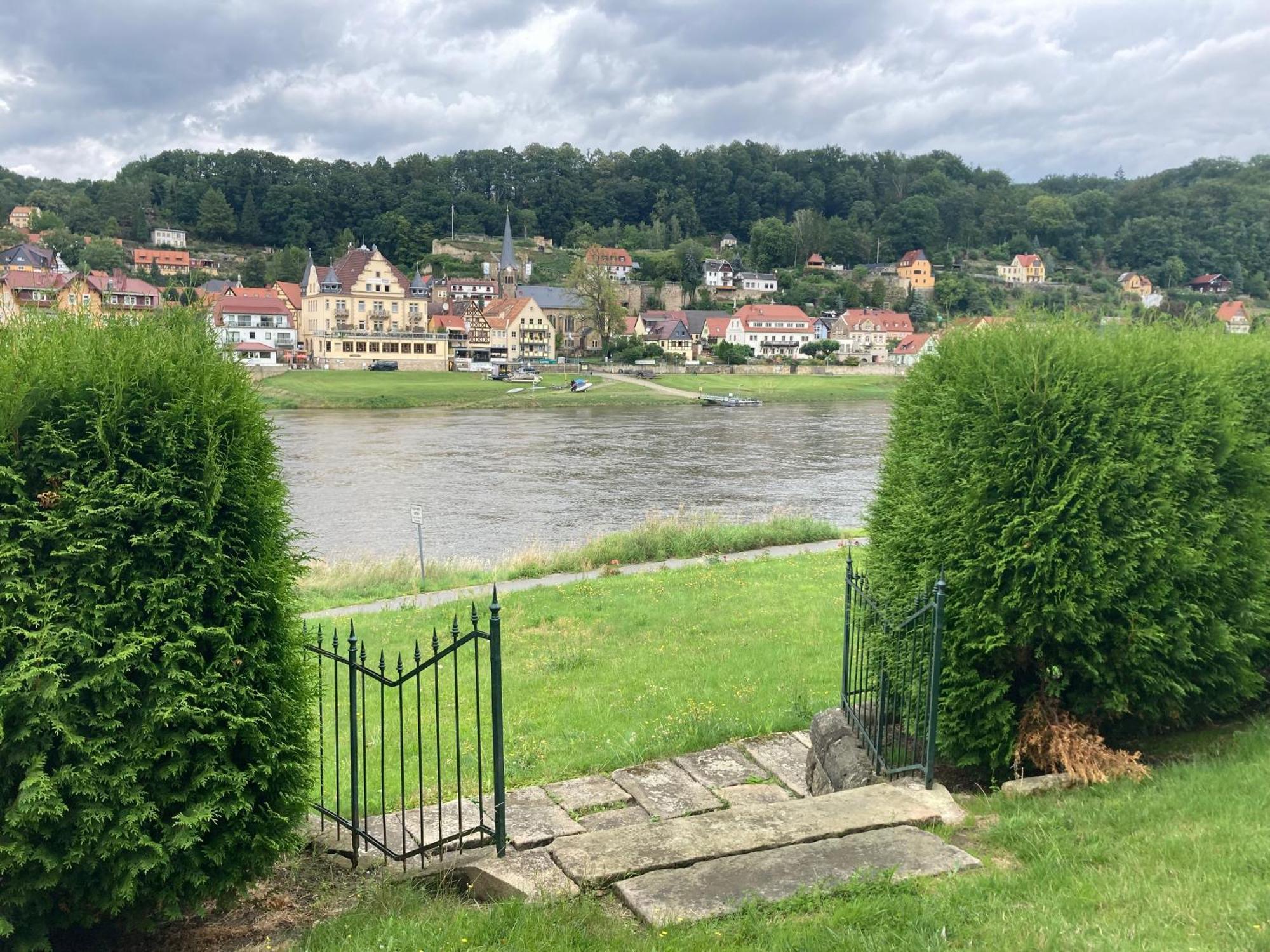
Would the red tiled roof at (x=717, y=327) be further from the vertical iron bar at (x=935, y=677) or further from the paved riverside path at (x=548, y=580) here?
the vertical iron bar at (x=935, y=677)

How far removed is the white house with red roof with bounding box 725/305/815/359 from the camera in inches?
4409

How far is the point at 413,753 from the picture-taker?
786 centimetres

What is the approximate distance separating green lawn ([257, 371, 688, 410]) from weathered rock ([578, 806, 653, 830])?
59007 millimetres

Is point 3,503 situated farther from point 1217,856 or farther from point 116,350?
point 1217,856

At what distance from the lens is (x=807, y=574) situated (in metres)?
14.9

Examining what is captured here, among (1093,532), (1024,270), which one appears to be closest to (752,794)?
(1093,532)

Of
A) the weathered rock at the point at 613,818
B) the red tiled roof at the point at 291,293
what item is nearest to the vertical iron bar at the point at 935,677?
the weathered rock at the point at 613,818

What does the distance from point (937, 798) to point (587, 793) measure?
2410 millimetres

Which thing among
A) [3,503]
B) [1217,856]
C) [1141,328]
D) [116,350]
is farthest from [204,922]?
[1141,328]

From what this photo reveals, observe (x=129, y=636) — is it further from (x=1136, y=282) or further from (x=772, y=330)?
(x=1136, y=282)

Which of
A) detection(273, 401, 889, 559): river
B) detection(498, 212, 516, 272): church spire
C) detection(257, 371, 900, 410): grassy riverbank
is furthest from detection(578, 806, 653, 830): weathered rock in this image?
detection(498, 212, 516, 272): church spire

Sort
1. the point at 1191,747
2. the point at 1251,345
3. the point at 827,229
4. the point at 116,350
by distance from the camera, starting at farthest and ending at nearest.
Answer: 1. the point at 827,229
2. the point at 1251,345
3. the point at 1191,747
4. the point at 116,350

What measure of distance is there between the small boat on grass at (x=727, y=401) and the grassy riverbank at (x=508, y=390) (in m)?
1.52

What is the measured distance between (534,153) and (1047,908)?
666 feet
